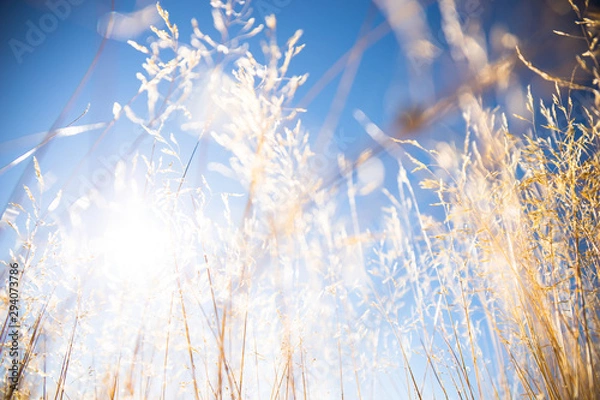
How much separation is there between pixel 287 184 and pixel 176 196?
51cm

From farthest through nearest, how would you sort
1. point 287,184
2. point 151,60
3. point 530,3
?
1. point 530,3
2. point 287,184
3. point 151,60

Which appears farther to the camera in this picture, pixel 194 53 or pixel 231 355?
pixel 194 53

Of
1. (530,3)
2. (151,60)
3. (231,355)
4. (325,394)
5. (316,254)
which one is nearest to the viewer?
(231,355)

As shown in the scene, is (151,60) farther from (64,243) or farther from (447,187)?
(447,187)

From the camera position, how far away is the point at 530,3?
286 centimetres

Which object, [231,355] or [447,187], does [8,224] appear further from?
[447,187]

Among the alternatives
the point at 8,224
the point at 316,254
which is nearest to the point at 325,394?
the point at 316,254

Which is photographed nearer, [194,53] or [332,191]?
[194,53]

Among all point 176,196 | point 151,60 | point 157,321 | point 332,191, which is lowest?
point 157,321

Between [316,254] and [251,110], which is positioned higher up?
[251,110]

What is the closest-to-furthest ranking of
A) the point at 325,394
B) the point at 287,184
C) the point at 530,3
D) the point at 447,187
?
the point at 447,187, the point at 287,184, the point at 325,394, the point at 530,3

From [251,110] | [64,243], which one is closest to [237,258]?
[251,110]

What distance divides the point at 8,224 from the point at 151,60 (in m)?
0.95

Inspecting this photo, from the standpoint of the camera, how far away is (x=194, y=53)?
1.49 metres
